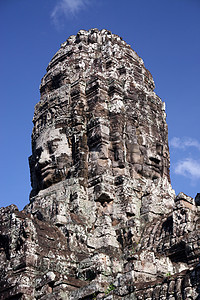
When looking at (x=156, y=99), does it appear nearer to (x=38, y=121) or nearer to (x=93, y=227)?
(x=38, y=121)

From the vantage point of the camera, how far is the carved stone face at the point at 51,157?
16.6 metres

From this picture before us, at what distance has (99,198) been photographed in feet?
50.1

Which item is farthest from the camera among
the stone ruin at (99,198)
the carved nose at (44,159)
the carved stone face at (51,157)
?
the carved nose at (44,159)

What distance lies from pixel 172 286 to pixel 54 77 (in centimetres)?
1259

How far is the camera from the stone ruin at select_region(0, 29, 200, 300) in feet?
36.0

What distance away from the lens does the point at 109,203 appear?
15398 mm

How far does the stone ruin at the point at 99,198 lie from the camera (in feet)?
36.0

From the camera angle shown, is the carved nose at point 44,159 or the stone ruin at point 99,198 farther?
the carved nose at point 44,159

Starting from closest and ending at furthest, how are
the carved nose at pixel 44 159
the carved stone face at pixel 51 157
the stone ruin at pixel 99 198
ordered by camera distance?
the stone ruin at pixel 99 198, the carved stone face at pixel 51 157, the carved nose at pixel 44 159

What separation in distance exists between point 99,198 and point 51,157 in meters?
2.71

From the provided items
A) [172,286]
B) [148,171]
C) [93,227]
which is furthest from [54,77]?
[172,286]

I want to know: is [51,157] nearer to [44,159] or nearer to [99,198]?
[44,159]

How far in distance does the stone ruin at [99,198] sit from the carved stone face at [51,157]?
0.04m

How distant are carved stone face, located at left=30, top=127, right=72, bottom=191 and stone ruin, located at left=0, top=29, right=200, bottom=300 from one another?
4 cm
